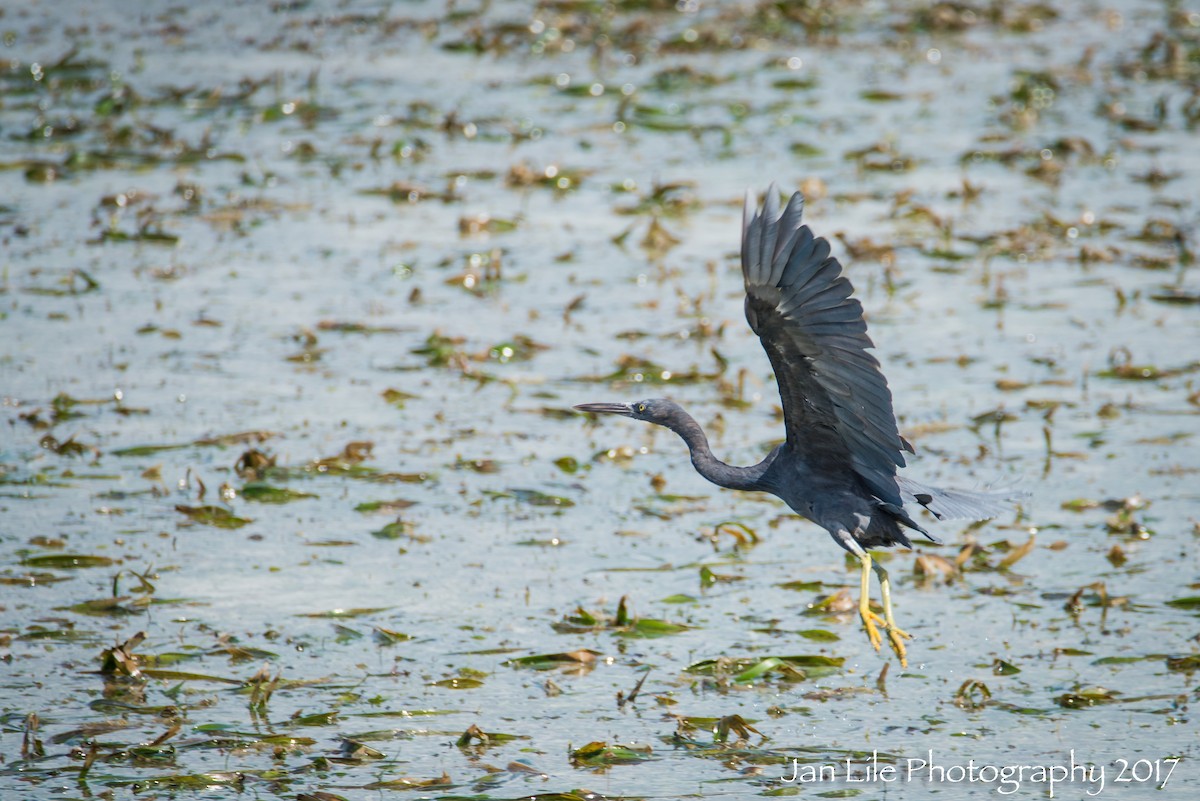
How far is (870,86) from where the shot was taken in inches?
594

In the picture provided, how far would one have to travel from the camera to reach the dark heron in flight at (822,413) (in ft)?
16.2

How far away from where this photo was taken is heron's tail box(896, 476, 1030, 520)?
5660 mm

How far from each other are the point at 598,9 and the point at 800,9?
2016 mm

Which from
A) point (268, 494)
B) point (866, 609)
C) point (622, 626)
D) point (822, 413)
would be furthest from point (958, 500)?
point (268, 494)

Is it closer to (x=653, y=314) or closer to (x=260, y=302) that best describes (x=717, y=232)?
(x=653, y=314)

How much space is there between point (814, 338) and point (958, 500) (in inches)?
43.1

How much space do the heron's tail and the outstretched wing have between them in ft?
0.54

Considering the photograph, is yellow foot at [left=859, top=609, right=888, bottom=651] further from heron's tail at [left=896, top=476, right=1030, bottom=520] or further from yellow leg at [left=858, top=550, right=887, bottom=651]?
heron's tail at [left=896, top=476, right=1030, bottom=520]

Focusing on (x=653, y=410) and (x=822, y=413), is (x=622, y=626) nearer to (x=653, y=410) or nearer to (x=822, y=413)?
(x=653, y=410)

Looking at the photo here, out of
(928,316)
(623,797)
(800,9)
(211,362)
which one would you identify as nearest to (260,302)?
(211,362)

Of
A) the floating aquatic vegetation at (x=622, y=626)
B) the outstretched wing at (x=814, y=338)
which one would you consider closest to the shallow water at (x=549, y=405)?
the floating aquatic vegetation at (x=622, y=626)

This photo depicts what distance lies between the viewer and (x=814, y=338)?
16.7ft

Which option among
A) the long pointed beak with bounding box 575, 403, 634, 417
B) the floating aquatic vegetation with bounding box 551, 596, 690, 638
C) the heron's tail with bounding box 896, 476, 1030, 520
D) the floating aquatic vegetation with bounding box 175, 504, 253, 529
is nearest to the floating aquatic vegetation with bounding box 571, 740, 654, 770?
the floating aquatic vegetation with bounding box 551, 596, 690, 638

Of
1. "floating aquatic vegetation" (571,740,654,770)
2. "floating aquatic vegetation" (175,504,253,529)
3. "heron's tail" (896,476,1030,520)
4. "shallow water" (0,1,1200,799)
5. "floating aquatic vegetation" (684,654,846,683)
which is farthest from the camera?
"floating aquatic vegetation" (175,504,253,529)
